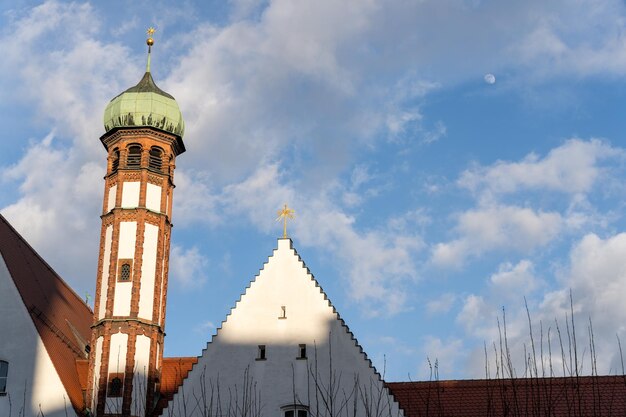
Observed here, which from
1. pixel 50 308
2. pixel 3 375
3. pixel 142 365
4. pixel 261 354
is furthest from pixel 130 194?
pixel 261 354

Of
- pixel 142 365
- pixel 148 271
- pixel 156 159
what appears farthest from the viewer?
pixel 156 159

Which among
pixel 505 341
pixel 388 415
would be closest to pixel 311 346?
pixel 388 415

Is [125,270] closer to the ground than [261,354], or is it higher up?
higher up

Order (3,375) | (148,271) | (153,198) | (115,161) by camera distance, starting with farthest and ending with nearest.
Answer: (115,161) < (153,198) < (148,271) < (3,375)

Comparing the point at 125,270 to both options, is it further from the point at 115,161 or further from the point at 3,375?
the point at 3,375

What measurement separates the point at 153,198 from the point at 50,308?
251 inches

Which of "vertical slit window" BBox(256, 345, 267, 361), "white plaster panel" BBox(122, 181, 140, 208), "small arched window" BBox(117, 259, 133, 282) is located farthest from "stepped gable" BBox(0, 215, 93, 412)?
"vertical slit window" BBox(256, 345, 267, 361)

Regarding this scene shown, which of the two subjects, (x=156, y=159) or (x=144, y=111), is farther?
(x=144, y=111)

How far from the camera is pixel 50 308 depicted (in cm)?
3916

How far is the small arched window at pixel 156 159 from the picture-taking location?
38.5 metres

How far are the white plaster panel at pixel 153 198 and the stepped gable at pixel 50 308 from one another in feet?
18.7

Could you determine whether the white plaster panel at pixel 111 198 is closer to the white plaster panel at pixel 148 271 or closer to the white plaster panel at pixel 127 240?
the white plaster panel at pixel 127 240

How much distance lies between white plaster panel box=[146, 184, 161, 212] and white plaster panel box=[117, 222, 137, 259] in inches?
41.3

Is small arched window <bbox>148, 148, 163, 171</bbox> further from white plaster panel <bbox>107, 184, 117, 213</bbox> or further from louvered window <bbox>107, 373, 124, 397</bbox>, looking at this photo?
louvered window <bbox>107, 373, 124, 397</bbox>
